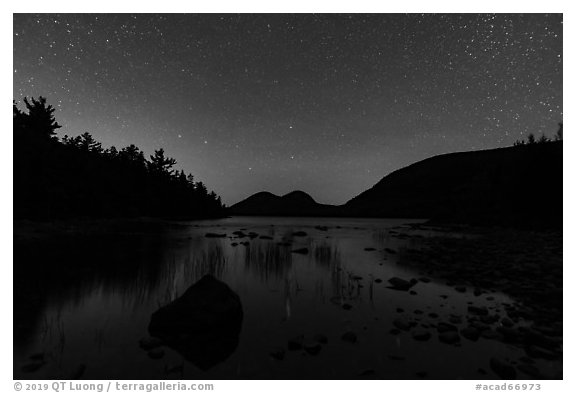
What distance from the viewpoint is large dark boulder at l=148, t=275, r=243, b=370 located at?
17.1ft

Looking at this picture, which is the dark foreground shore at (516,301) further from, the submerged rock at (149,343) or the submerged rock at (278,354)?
the submerged rock at (149,343)

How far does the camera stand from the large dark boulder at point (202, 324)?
5.23 metres

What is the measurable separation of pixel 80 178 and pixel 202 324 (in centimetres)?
5351

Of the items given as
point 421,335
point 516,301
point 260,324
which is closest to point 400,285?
point 516,301

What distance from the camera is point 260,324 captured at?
21.6 ft

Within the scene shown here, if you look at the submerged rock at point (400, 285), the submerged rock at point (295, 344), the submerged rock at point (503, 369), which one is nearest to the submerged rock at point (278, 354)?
the submerged rock at point (295, 344)

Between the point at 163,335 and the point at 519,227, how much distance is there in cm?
4530

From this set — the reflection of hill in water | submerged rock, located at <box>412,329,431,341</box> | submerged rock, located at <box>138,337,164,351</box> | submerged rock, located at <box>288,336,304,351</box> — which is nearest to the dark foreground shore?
submerged rock, located at <box>412,329,431,341</box>

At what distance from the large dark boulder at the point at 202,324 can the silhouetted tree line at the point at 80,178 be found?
119ft

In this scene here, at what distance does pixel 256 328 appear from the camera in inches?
250

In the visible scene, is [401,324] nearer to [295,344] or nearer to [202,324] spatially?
[295,344]

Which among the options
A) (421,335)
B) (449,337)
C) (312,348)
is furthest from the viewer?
(421,335)
